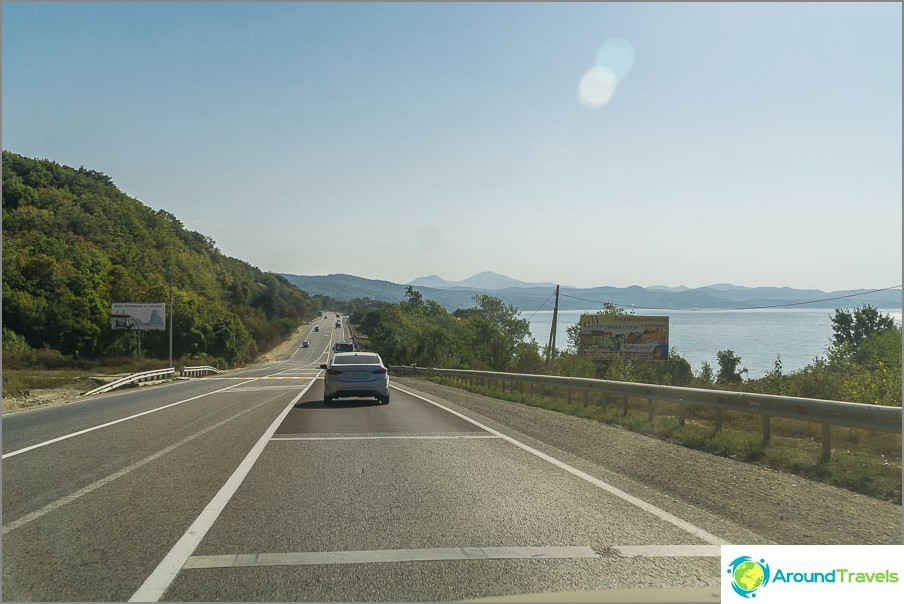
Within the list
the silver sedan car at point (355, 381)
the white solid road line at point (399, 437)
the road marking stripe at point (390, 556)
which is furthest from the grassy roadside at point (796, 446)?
the silver sedan car at point (355, 381)

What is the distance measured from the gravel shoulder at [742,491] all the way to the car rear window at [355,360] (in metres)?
8.27

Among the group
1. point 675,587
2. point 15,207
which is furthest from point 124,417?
point 15,207

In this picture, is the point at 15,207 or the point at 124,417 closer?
the point at 124,417

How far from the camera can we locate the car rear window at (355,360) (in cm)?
2121

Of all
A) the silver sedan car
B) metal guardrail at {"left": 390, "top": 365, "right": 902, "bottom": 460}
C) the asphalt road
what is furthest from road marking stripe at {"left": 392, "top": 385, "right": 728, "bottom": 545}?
the silver sedan car

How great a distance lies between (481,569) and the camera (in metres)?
5.25

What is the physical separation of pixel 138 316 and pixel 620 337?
162 feet

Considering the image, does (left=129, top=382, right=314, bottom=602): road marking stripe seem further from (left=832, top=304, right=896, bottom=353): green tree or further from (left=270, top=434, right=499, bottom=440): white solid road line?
(left=832, top=304, right=896, bottom=353): green tree

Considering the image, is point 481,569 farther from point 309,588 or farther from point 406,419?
point 406,419

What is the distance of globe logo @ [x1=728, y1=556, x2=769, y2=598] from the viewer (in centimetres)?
445

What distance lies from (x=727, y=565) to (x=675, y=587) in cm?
38

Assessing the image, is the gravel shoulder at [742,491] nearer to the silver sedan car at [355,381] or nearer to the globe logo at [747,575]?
the globe logo at [747,575]

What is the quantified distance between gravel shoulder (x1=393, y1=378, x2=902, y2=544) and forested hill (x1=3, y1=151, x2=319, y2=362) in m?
80.9

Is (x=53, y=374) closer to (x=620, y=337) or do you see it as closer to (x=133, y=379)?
(x=133, y=379)
